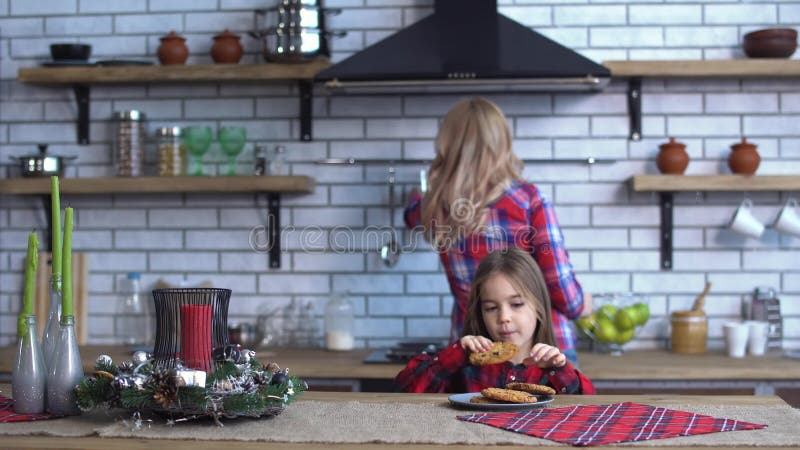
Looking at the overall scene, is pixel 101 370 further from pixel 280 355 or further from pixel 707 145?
pixel 707 145

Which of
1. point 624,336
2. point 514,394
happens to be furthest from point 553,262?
point 514,394

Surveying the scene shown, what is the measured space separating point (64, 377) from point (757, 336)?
2.75 meters

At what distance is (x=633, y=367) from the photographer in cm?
368

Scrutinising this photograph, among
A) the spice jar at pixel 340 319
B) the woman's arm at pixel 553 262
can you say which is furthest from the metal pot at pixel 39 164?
the woman's arm at pixel 553 262

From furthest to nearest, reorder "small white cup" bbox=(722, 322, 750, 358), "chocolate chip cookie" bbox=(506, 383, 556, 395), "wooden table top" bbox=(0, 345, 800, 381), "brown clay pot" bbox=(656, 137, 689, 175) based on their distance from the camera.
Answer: "brown clay pot" bbox=(656, 137, 689, 175), "small white cup" bbox=(722, 322, 750, 358), "wooden table top" bbox=(0, 345, 800, 381), "chocolate chip cookie" bbox=(506, 383, 556, 395)

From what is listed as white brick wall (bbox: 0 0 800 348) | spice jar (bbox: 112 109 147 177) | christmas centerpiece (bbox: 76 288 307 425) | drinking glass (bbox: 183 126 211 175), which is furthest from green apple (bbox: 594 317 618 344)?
christmas centerpiece (bbox: 76 288 307 425)

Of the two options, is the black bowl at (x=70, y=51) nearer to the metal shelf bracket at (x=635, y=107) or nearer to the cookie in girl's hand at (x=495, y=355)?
the metal shelf bracket at (x=635, y=107)

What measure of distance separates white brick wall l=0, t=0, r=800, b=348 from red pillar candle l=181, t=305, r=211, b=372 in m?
2.28

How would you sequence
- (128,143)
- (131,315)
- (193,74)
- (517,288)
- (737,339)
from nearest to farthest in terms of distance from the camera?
(517,288)
(737,339)
(193,74)
(128,143)
(131,315)

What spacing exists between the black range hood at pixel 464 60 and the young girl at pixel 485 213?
33 centimetres

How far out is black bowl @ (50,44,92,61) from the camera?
14.1 ft

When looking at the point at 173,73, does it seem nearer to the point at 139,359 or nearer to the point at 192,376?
the point at 139,359

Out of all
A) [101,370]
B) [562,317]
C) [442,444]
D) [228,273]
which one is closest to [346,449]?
[442,444]

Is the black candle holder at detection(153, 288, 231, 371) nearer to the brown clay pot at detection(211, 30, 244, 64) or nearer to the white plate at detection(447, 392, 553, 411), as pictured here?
the white plate at detection(447, 392, 553, 411)
